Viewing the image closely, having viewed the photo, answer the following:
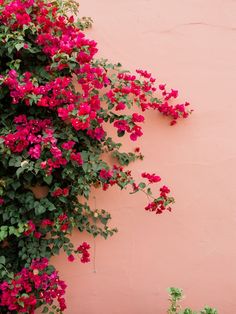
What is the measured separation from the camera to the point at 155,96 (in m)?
2.80

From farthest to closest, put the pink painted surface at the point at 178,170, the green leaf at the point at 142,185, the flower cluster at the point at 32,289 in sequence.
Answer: the pink painted surface at the point at 178,170
the green leaf at the point at 142,185
the flower cluster at the point at 32,289

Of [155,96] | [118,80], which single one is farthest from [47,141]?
[155,96]

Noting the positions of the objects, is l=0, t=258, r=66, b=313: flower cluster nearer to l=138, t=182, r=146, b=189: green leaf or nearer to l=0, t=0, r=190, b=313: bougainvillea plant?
l=0, t=0, r=190, b=313: bougainvillea plant

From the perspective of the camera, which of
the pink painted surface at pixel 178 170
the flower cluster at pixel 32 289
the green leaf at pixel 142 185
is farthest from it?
the pink painted surface at pixel 178 170

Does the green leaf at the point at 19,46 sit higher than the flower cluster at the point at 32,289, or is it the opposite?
the green leaf at the point at 19,46

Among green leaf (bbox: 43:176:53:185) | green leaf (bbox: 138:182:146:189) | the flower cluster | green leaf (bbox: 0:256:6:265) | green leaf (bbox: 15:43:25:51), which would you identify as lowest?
the flower cluster

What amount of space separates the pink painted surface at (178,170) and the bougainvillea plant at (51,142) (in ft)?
0.39

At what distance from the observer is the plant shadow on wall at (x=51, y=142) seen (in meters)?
2.36

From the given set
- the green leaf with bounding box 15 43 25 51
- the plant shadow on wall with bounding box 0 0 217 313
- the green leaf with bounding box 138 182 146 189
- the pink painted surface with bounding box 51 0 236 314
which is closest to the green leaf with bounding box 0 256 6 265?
the plant shadow on wall with bounding box 0 0 217 313

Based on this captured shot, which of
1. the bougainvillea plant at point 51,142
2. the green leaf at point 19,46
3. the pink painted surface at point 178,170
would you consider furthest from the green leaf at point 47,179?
the green leaf at point 19,46

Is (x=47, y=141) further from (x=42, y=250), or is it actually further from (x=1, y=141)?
(x=42, y=250)

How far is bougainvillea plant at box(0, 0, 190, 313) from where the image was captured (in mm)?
2355

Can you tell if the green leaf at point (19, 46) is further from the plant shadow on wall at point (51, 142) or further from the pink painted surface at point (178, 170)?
the pink painted surface at point (178, 170)

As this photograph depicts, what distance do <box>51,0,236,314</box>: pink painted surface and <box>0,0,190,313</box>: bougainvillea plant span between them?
119mm
